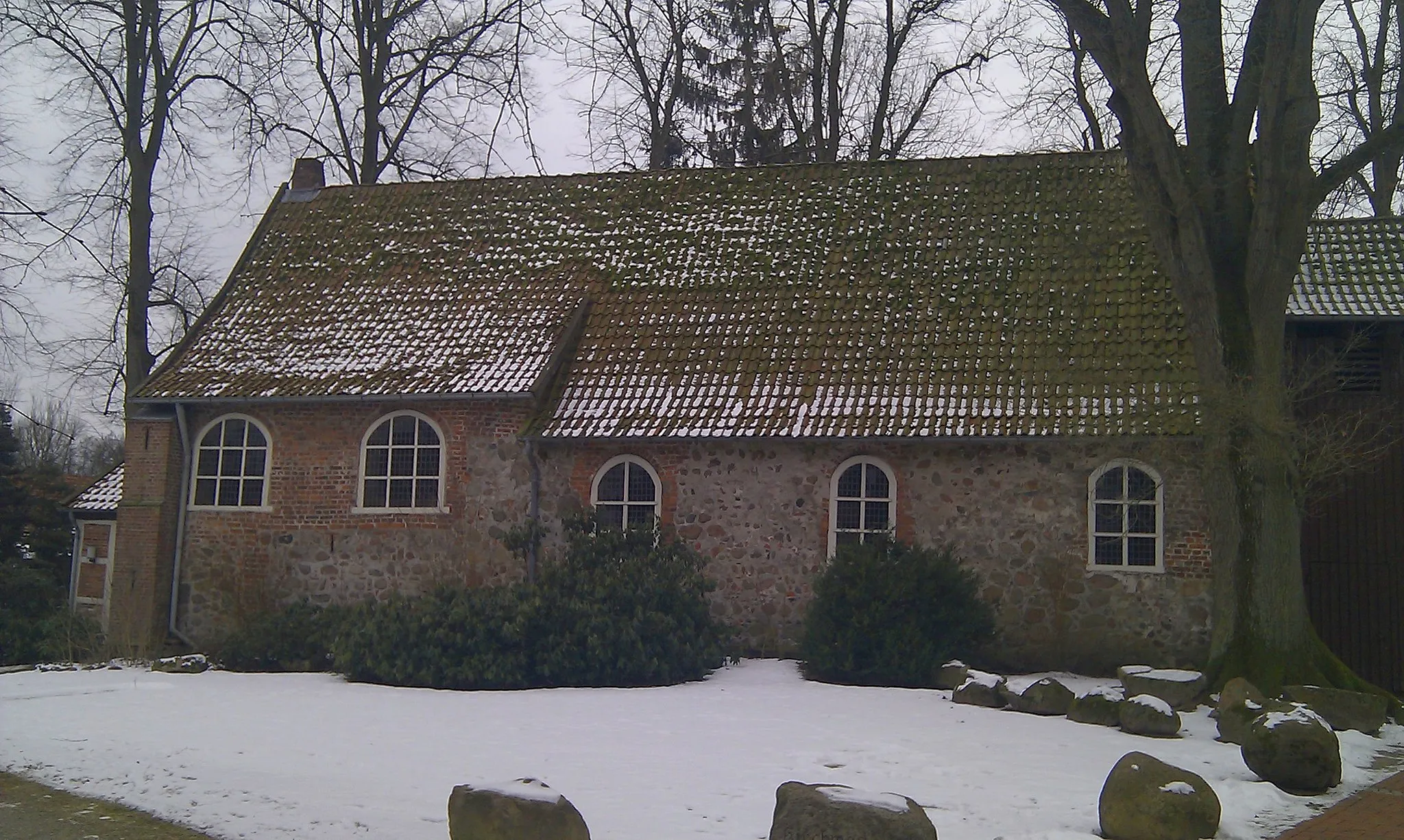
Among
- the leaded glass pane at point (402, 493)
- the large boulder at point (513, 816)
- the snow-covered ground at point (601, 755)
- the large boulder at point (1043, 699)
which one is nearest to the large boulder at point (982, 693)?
the large boulder at point (1043, 699)

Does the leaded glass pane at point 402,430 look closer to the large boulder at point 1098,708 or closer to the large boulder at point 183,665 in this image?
the large boulder at point 183,665

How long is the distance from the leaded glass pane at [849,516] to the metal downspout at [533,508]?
13.4 feet

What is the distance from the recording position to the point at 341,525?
17.0m

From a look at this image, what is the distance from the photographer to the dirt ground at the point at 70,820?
287 inches

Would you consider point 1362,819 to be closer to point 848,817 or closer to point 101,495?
point 848,817

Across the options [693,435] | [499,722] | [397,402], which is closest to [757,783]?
[499,722]

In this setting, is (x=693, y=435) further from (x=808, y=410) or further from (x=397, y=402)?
(x=397, y=402)

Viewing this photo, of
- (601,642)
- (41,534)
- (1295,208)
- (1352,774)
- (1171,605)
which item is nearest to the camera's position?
(1352,774)

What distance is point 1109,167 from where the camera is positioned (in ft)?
57.8

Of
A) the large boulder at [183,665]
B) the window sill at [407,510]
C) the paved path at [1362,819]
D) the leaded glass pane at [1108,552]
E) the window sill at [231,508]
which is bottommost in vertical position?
the large boulder at [183,665]

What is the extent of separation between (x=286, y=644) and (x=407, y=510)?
2.55 meters

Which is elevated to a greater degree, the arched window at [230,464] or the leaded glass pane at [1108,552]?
the arched window at [230,464]

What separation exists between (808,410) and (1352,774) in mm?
7697

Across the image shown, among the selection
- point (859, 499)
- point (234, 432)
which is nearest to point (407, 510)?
point (234, 432)
